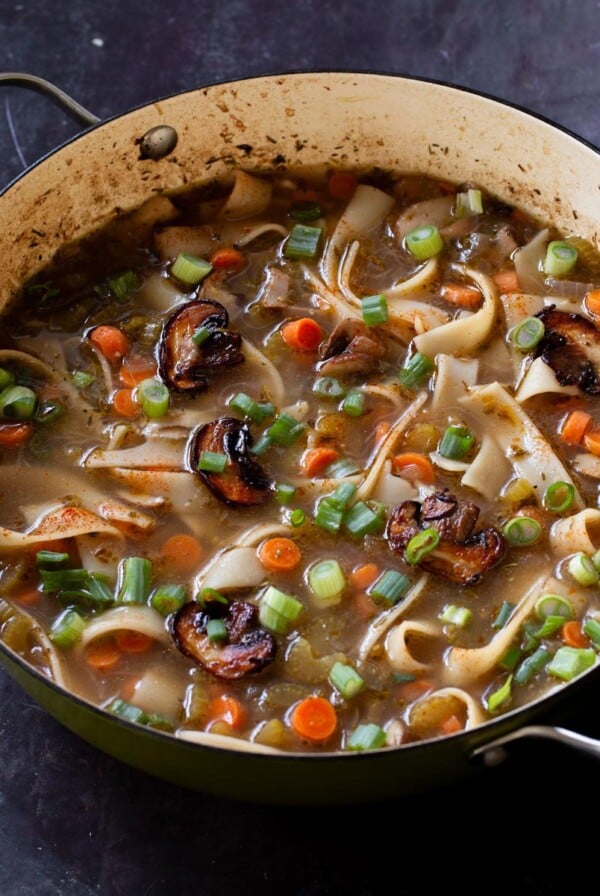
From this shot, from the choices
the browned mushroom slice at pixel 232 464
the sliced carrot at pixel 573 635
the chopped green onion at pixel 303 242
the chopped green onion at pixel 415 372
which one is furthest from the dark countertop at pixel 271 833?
the chopped green onion at pixel 303 242

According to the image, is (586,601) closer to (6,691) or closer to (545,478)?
(545,478)

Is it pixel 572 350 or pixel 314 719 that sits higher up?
pixel 572 350

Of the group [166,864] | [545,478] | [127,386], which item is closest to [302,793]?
[166,864]

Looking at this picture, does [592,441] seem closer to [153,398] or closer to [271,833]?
[153,398]

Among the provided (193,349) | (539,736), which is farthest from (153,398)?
(539,736)

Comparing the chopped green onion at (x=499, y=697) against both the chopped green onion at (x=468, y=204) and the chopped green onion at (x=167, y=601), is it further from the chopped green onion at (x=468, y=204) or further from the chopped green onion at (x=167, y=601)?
the chopped green onion at (x=468, y=204)
